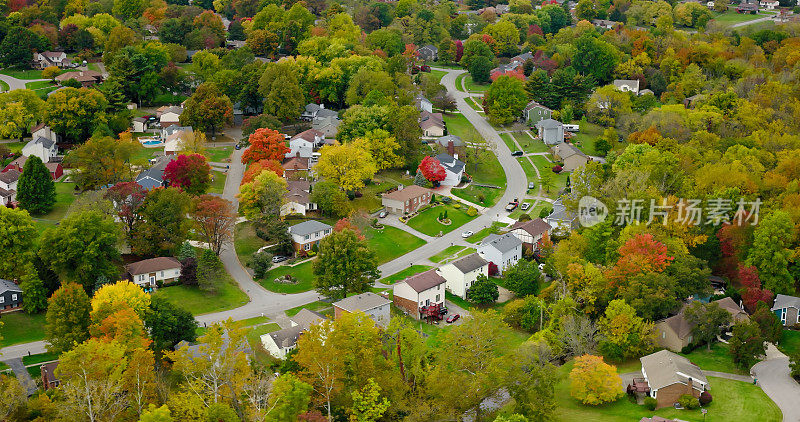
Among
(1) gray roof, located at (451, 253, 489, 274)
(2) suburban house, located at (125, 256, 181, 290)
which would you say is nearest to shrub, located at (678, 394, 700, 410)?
(1) gray roof, located at (451, 253, 489, 274)

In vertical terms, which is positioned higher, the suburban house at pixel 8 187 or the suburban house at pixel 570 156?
the suburban house at pixel 8 187

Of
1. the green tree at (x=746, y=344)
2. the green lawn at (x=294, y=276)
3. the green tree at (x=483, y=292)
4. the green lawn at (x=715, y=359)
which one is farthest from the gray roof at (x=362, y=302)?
the green tree at (x=746, y=344)


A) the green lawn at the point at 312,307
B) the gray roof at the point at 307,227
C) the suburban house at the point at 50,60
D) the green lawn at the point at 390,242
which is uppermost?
the suburban house at the point at 50,60

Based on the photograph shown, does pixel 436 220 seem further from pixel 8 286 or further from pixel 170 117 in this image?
pixel 8 286

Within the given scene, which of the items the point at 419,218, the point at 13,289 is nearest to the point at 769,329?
the point at 419,218

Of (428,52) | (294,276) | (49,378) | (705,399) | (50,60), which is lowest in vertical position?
(428,52)

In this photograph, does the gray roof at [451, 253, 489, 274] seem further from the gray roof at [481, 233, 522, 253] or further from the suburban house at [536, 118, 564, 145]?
the suburban house at [536, 118, 564, 145]

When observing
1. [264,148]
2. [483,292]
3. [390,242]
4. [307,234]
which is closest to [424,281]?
[483,292]

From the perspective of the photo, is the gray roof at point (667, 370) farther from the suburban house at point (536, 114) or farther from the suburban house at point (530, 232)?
the suburban house at point (536, 114)
